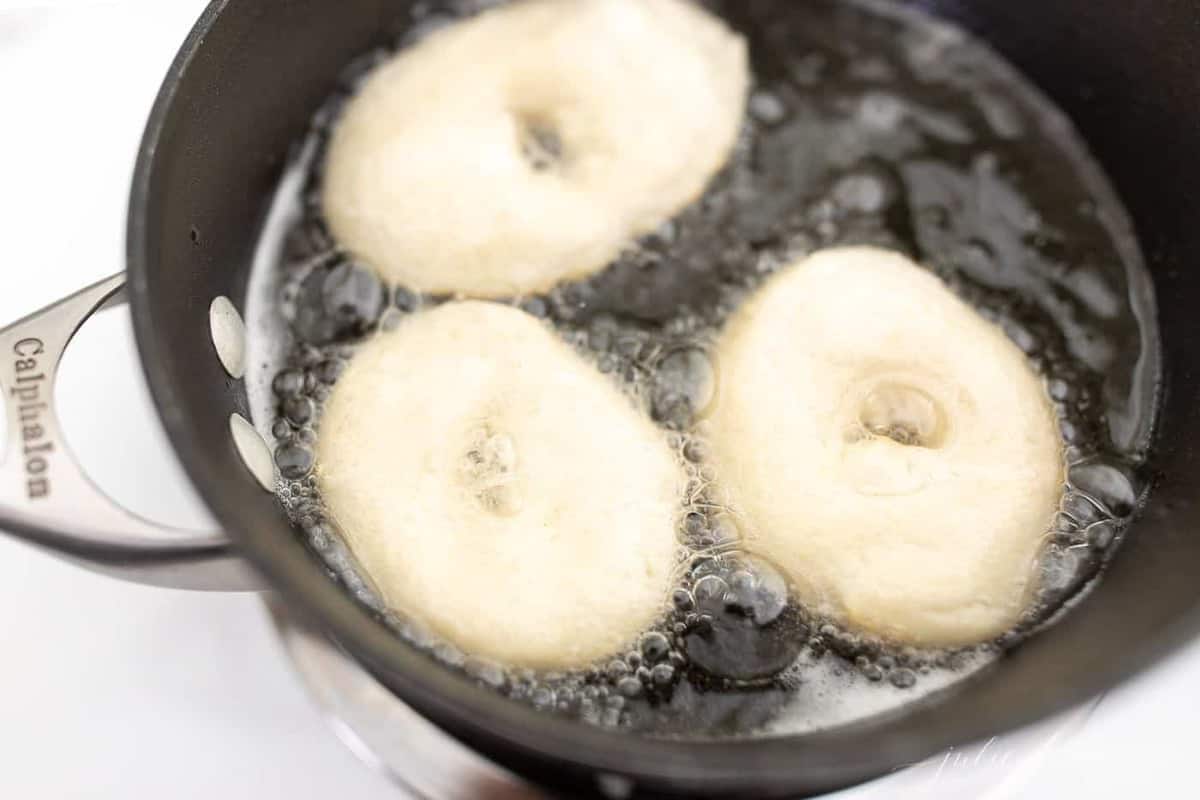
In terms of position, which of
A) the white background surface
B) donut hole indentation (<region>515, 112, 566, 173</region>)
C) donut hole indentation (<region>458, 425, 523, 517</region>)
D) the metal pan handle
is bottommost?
the white background surface

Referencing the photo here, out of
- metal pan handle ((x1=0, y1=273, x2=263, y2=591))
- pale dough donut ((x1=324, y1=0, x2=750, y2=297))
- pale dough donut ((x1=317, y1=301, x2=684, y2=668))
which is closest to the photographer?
metal pan handle ((x1=0, y1=273, x2=263, y2=591))

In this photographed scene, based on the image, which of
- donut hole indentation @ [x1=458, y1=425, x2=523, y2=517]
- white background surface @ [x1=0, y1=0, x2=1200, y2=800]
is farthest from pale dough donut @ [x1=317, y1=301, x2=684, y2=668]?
white background surface @ [x1=0, y1=0, x2=1200, y2=800]

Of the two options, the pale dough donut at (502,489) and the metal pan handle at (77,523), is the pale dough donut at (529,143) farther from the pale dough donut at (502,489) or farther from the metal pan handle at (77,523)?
the metal pan handle at (77,523)

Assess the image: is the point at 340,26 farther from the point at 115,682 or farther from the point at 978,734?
the point at 978,734

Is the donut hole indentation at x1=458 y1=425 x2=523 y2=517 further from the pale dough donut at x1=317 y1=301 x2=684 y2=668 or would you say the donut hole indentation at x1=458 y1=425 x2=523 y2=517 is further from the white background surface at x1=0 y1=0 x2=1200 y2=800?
the white background surface at x1=0 y1=0 x2=1200 y2=800

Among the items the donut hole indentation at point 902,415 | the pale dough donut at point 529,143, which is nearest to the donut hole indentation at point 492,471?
the pale dough donut at point 529,143

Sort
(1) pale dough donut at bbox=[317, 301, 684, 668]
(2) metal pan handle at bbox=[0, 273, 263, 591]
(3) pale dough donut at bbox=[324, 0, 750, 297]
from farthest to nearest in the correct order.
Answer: (3) pale dough donut at bbox=[324, 0, 750, 297]
(1) pale dough donut at bbox=[317, 301, 684, 668]
(2) metal pan handle at bbox=[0, 273, 263, 591]
